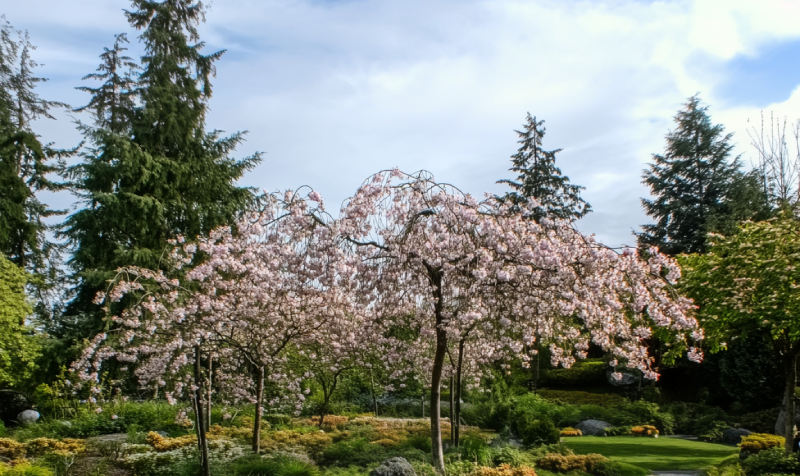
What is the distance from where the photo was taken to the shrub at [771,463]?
31.2ft

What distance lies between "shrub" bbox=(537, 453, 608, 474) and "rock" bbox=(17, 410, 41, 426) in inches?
534

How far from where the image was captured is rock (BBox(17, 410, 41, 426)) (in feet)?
48.2

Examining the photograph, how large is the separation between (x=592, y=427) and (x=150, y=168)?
16.7 m

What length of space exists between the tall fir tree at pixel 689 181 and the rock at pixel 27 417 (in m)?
26.5

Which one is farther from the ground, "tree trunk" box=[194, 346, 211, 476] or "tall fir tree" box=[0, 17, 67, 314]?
"tall fir tree" box=[0, 17, 67, 314]

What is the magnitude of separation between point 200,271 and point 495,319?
14.8ft

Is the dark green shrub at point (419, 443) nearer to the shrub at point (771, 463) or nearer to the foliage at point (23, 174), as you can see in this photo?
the shrub at point (771, 463)

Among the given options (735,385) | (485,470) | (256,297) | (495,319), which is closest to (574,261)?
(495,319)

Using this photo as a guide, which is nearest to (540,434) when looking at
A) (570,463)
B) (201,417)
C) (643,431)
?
(570,463)

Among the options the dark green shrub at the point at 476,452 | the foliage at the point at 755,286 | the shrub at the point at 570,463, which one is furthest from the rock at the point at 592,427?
the dark green shrub at the point at 476,452

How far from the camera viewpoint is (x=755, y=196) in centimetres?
2394

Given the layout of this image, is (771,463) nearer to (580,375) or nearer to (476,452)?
(476,452)

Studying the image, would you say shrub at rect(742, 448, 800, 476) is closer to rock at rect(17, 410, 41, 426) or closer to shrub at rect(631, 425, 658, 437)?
shrub at rect(631, 425, 658, 437)

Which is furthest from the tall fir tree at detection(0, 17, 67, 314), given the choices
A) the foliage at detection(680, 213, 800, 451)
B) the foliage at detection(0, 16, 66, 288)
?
the foliage at detection(680, 213, 800, 451)
